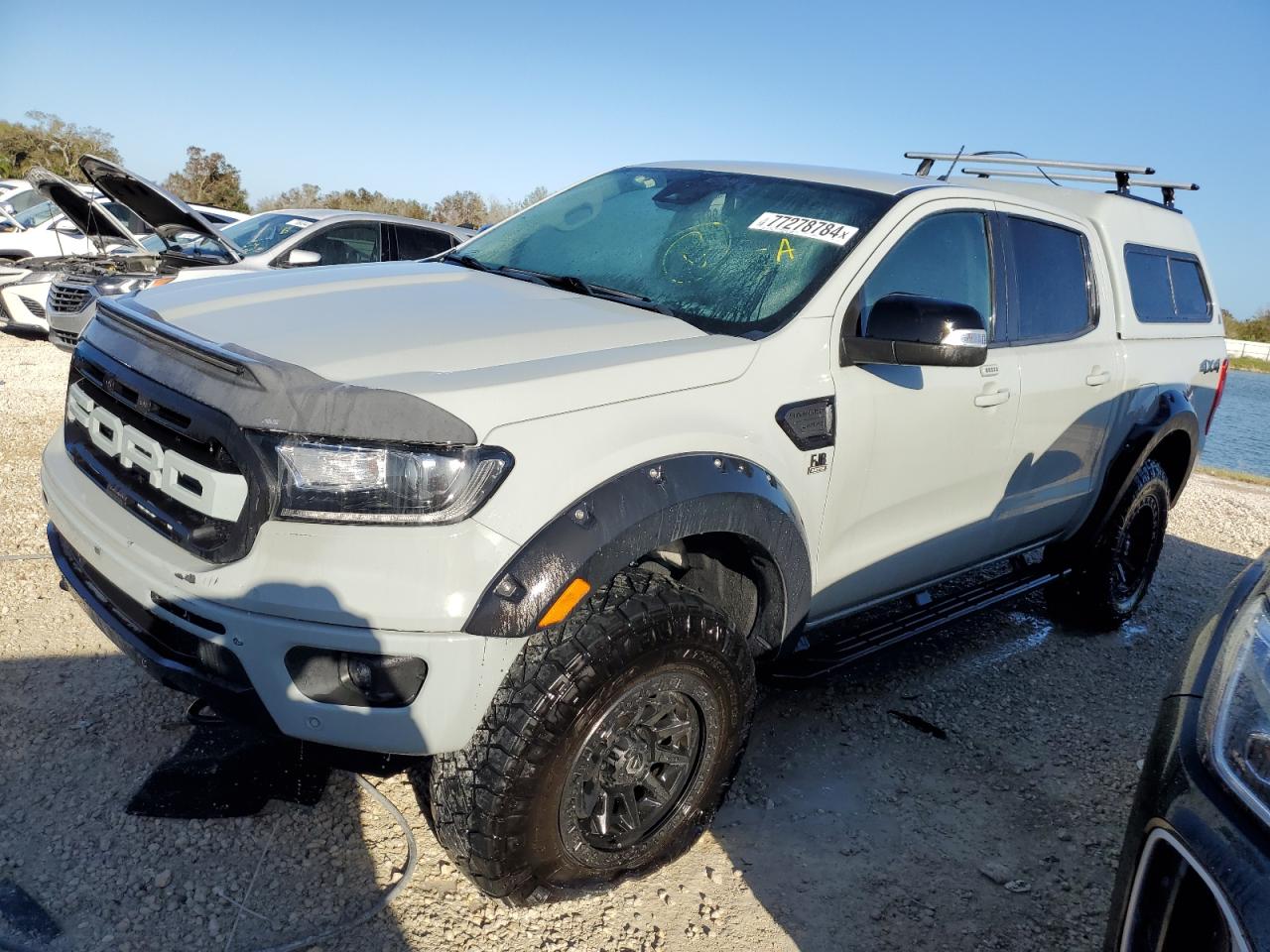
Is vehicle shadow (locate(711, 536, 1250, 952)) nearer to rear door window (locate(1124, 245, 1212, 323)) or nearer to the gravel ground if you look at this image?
the gravel ground

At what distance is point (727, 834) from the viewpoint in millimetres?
2904

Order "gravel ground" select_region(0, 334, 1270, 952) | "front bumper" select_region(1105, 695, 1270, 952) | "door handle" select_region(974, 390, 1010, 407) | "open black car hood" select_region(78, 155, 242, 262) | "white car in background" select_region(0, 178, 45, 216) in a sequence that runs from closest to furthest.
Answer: "front bumper" select_region(1105, 695, 1270, 952) → "gravel ground" select_region(0, 334, 1270, 952) → "door handle" select_region(974, 390, 1010, 407) → "open black car hood" select_region(78, 155, 242, 262) → "white car in background" select_region(0, 178, 45, 216)

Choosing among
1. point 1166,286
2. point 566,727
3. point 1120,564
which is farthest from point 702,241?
point 1120,564

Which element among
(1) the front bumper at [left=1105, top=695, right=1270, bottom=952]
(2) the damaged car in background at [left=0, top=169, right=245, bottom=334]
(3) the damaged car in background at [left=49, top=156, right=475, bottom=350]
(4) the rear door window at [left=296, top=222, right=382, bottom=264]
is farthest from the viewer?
(4) the rear door window at [left=296, top=222, right=382, bottom=264]

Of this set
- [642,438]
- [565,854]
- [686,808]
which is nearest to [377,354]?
[642,438]

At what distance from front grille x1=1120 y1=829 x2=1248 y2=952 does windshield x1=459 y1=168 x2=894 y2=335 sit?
1.61 metres

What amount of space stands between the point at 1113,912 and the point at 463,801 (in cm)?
135

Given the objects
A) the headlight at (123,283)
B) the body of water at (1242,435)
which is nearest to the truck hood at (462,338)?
the headlight at (123,283)

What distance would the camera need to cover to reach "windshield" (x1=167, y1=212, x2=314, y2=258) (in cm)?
870

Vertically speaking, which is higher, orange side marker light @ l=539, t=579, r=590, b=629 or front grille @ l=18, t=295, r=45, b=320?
orange side marker light @ l=539, t=579, r=590, b=629

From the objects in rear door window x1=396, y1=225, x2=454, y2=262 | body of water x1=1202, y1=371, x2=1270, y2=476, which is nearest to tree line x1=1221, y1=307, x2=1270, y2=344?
body of water x1=1202, y1=371, x2=1270, y2=476

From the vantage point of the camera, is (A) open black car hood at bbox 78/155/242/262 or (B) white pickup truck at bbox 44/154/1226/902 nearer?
(B) white pickup truck at bbox 44/154/1226/902

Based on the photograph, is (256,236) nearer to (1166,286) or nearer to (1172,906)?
(1166,286)

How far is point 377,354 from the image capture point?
7.24 ft
